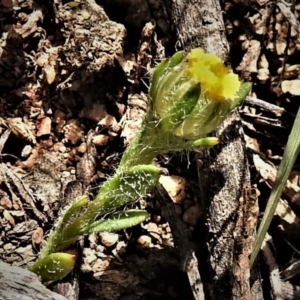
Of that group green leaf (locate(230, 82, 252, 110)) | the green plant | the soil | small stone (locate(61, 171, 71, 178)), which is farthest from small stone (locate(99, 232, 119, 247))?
green leaf (locate(230, 82, 252, 110))

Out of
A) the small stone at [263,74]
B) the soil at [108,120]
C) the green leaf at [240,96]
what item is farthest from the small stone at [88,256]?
the small stone at [263,74]

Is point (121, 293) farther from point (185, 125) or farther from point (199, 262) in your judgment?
point (185, 125)

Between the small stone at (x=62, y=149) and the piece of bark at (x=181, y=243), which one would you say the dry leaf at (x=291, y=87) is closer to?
the piece of bark at (x=181, y=243)

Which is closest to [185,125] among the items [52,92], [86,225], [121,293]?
[86,225]

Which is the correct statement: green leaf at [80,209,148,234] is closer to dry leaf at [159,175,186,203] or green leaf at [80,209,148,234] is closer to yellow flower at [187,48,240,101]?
dry leaf at [159,175,186,203]

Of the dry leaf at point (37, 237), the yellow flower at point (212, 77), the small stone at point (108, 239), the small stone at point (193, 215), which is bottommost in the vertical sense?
the small stone at point (108, 239)

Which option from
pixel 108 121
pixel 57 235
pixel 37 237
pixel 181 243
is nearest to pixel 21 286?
pixel 57 235
